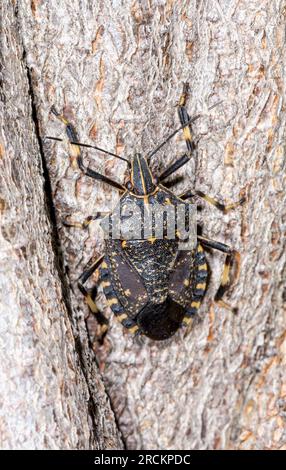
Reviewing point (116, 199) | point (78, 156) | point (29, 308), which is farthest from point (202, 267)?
point (29, 308)

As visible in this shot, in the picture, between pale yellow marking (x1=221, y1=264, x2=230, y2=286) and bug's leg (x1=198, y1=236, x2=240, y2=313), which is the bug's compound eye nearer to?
bug's leg (x1=198, y1=236, x2=240, y2=313)

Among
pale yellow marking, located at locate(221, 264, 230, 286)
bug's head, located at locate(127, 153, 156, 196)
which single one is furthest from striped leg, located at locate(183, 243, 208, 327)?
bug's head, located at locate(127, 153, 156, 196)

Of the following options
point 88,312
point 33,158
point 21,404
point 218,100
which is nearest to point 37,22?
point 33,158

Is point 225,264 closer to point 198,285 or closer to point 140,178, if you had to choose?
point 198,285

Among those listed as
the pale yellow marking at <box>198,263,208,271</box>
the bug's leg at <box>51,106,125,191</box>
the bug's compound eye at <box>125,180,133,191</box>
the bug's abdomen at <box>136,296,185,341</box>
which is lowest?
the bug's abdomen at <box>136,296,185,341</box>

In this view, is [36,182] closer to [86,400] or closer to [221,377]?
[86,400]

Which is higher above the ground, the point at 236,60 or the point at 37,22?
the point at 37,22
